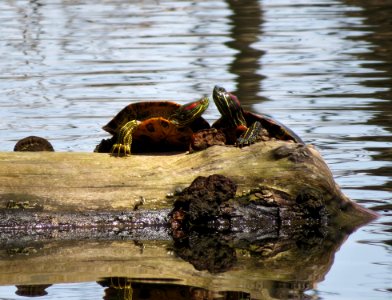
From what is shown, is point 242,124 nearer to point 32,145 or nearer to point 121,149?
A: point 121,149

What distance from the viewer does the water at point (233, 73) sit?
17.9ft

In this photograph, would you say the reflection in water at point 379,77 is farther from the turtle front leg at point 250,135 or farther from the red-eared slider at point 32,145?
the red-eared slider at point 32,145

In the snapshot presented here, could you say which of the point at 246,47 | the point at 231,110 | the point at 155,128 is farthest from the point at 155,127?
the point at 246,47

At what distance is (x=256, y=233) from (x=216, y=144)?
49cm

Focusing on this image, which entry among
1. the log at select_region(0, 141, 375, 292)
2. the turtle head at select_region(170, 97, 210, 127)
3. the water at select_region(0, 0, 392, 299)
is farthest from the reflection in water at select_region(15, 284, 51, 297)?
the turtle head at select_region(170, 97, 210, 127)

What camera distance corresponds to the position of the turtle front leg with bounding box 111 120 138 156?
5.00 meters

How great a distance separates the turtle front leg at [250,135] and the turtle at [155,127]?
28 centimetres

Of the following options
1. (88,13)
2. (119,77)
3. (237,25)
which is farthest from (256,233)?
(88,13)

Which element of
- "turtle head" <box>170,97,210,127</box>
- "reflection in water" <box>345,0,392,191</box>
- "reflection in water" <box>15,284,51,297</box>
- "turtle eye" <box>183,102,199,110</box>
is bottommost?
"reflection in water" <box>15,284,51,297</box>

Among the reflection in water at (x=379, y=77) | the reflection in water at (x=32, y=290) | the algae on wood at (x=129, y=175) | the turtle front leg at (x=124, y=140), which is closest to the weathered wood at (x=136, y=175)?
the algae on wood at (x=129, y=175)

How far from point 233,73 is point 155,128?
15.8 ft

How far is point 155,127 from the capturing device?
5.20 m

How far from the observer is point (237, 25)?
42.6ft

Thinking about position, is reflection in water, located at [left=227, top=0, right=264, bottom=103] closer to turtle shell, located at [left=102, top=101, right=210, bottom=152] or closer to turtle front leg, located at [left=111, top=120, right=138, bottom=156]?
turtle shell, located at [left=102, top=101, right=210, bottom=152]
